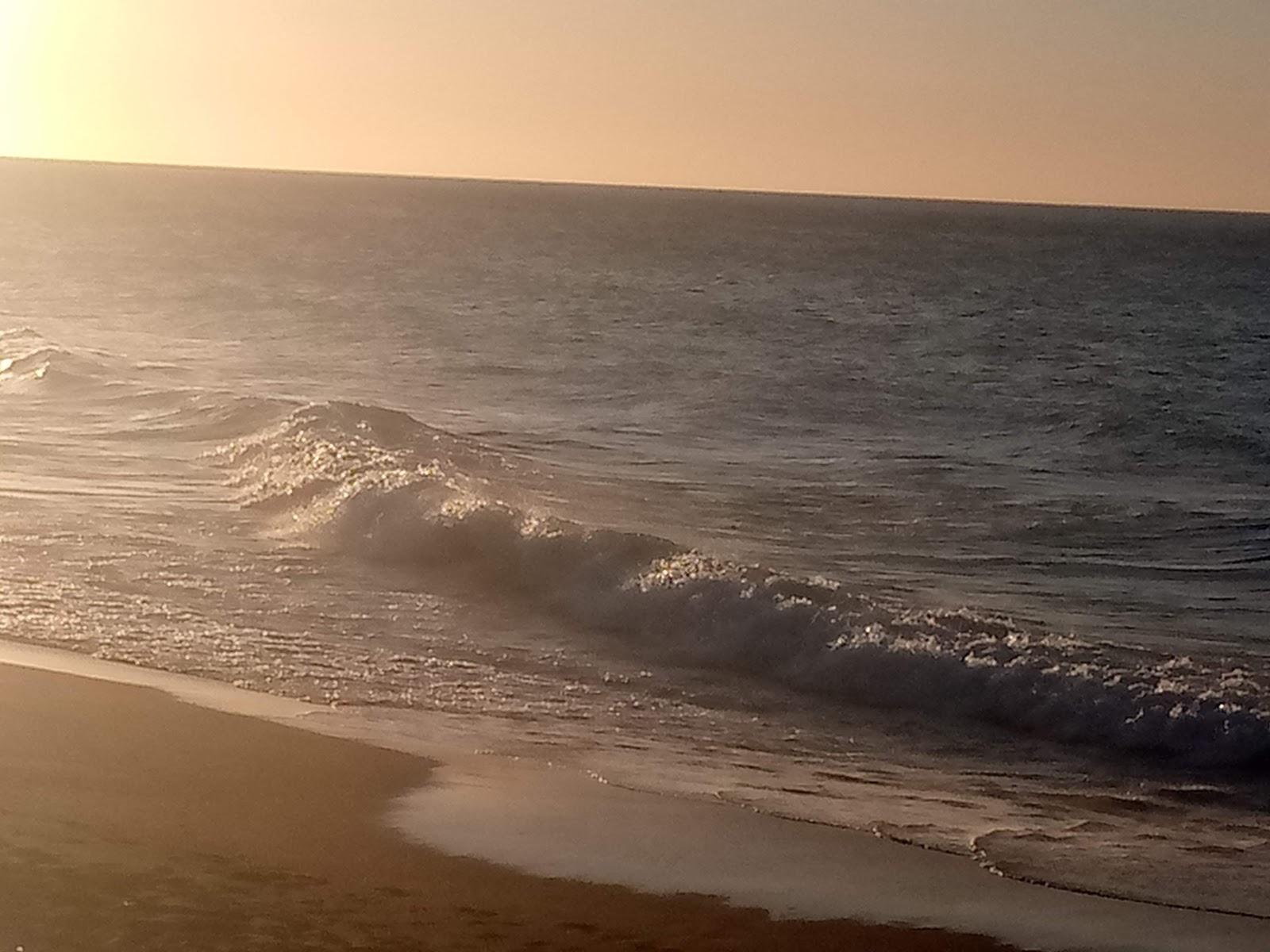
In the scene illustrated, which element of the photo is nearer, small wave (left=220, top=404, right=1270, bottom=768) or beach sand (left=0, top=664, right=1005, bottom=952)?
beach sand (left=0, top=664, right=1005, bottom=952)

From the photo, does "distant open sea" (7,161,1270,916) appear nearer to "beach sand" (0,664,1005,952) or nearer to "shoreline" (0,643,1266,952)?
"shoreline" (0,643,1266,952)

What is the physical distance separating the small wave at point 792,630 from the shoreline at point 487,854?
336 cm

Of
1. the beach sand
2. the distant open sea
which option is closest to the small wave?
the distant open sea

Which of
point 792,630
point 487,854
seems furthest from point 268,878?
point 792,630

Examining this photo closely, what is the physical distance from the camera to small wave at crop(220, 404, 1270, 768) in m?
12.2

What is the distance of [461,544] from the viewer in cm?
1714

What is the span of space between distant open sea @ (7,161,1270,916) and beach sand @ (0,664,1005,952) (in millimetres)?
1540

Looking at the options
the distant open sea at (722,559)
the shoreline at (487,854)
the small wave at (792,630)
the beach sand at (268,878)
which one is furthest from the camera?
the small wave at (792,630)

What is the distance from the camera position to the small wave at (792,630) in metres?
12.2

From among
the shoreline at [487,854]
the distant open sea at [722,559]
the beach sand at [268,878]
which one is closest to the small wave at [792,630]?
the distant open sea at [722,559]

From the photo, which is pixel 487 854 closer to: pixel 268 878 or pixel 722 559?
pixel 268 878

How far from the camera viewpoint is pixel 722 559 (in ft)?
54.3

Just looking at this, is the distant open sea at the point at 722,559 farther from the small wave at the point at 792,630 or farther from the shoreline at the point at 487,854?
the shoreline at the point at 487,854

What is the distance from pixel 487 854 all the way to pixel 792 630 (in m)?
5.54
